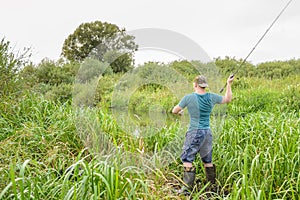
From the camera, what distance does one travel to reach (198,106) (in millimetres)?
3641

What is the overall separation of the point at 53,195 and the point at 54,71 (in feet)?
30.1

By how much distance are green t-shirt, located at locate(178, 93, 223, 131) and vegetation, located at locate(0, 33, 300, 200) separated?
0.48 metres

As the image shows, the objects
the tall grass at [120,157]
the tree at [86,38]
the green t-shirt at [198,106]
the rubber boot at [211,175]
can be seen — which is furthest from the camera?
the tree at [86,38]

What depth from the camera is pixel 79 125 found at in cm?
457

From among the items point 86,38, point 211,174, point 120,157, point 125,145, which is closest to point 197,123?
point 211,174

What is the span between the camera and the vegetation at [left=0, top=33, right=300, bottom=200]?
258 centimetres

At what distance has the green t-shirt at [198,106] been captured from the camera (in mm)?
3639

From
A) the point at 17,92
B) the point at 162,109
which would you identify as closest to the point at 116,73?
the point at 162,109

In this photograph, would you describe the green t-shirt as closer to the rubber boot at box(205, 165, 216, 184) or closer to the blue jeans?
the blue jeans

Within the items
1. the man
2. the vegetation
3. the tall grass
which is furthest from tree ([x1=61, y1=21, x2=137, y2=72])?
the man

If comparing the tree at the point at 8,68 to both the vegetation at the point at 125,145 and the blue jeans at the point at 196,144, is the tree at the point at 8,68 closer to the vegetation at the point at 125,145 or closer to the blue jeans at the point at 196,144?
the vegetation at the point at 125,145

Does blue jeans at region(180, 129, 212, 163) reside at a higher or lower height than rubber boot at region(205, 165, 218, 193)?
higher

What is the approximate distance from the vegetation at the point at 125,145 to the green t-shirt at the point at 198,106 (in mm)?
483

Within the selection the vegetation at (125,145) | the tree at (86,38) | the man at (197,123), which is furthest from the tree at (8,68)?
the tree at (86,38)
